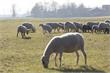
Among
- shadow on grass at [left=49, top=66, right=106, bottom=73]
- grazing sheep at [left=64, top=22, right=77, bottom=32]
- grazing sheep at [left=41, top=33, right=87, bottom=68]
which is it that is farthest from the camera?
grazing sheep at [left=64, top=22, right=77, bottom=32]

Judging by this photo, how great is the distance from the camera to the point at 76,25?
57719 mm

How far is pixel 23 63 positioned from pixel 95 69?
5093 mm

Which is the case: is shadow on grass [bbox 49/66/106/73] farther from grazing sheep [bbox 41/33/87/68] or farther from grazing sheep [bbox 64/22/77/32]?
grazing sheep [bbox 64/22/77/32]

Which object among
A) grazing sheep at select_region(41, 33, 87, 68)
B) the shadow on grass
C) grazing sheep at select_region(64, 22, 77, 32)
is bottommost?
grazing sheep at select_region(64, 22, 77, 32)

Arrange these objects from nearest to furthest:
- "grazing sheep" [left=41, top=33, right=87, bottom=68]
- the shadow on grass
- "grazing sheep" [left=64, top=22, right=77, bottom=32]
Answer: the shadow on grass, "grazing sheep" [left=41, top=33, right=87, bottom=68], "grazing sheep" [left=64, top=22, right=77, bottom=32]

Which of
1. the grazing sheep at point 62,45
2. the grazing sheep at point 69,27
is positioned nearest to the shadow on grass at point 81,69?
the grazing sheep at point 62,45

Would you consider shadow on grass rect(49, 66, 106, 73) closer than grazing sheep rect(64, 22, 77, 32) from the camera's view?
Yes

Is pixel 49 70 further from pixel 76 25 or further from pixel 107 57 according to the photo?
pixel 76 25

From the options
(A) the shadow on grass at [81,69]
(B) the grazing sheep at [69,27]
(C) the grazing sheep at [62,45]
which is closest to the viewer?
(A) the shadow on grass at [81,69]

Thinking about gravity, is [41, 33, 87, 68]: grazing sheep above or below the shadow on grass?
above

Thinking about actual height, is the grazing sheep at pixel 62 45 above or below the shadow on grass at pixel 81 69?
above

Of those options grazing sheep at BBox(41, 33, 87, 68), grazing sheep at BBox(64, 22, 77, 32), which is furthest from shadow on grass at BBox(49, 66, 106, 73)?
grazing sheep at BBox(64, 22, 77, 32)

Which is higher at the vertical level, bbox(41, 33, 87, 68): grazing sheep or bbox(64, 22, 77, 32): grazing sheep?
bbox(41, 33, 87, 68): grazing sheep

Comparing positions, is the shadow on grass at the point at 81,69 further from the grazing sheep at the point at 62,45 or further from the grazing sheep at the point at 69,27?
the grazing sheep at the point at 69,27
